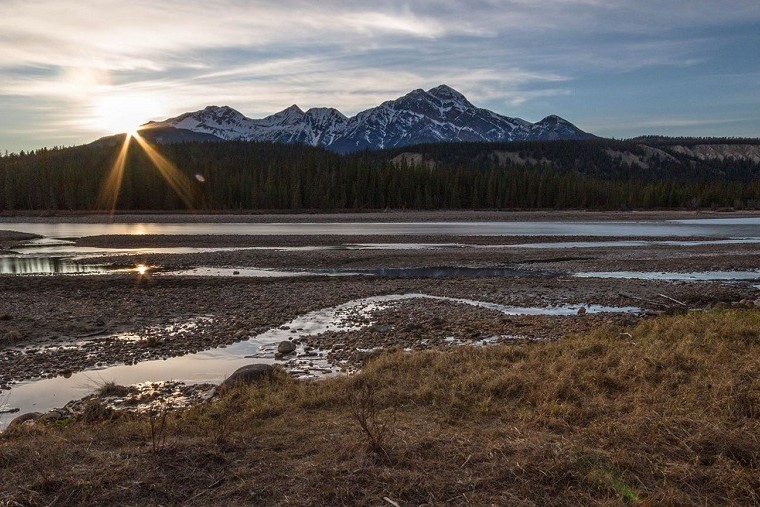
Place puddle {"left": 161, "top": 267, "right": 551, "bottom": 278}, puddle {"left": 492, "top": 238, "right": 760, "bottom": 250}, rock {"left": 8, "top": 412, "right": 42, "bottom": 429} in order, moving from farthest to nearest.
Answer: puddle {"left": 492, "top": 238, "right": 760, "bottom": 250}, puddle {"left": 161, "top": 267, "right": 551, "bottom": 278}, rock {"left": 8, "top": 412, "right": 42, "bottom": 429}

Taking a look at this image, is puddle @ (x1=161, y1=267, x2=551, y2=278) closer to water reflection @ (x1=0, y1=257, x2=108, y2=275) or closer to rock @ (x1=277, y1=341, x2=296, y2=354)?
water reflection @ (x1=0, y1=257, x2=108, y2=275)

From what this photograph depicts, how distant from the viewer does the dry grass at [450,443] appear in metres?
6.05

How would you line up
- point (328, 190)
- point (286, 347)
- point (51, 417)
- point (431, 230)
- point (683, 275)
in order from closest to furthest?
point (51, 417) < point (286, 347) < point (683, 275) < point (431, 230) < point (328, 190)

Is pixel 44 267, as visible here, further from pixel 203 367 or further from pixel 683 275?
pixel 683 275

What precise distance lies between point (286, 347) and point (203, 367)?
2.19 meters

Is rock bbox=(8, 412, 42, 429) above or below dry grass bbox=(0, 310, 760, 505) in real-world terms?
below

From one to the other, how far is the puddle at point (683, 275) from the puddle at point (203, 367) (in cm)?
1011

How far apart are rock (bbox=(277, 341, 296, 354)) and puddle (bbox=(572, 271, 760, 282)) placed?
19247 millimetres

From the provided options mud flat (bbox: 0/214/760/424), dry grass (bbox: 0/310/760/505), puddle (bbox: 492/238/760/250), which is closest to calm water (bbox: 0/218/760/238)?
puddle (bbox: 492/238/760/250)

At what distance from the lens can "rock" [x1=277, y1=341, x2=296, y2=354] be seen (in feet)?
46.1

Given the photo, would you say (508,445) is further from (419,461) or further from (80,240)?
(80,240)

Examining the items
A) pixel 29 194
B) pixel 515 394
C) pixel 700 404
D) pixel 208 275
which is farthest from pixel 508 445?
pixel 29 194

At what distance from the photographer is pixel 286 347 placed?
14.2 metres

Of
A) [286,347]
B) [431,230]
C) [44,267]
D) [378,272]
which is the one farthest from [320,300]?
[431,230]
